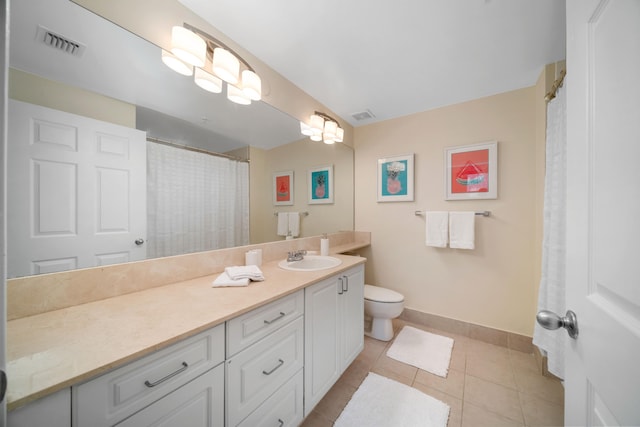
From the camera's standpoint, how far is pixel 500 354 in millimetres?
1813

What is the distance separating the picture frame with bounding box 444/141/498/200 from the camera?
6.31 feet

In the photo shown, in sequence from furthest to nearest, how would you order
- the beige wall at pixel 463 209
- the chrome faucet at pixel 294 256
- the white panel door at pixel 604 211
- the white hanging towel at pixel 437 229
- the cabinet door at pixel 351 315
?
the white hanging towel at pixel 437 229 < the beige wall at pixel 463 209 < the chrome faucet at pixel 294 256 < the cabinet door at pixel 351 315 < the white panel door at pixel 604 211

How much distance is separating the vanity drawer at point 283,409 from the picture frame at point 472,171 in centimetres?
200

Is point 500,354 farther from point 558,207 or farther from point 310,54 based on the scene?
point 310,54

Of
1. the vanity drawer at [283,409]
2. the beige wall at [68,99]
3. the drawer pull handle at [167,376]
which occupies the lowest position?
the vanity drawer at [283,409]

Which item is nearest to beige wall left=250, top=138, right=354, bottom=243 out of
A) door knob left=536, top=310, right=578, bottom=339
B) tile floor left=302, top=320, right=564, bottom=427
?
tile floor left=302, top=320, right=564, bottom=427

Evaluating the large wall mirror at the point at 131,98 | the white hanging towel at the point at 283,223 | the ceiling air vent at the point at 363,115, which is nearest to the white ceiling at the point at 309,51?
the large wall mirror at the point at 131,98

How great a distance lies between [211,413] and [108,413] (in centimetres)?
32

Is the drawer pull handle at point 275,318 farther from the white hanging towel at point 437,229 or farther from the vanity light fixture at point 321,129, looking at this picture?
the white hanging towel at point 437,229

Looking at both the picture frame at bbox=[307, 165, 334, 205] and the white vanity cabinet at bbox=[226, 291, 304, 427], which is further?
the picture frame at bbox=[307, 165, 334, 205]

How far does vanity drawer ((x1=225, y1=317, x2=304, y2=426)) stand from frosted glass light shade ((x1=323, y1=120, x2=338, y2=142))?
5.54 feet

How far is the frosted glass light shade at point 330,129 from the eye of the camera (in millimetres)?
2107

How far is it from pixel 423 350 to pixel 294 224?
5.16ft

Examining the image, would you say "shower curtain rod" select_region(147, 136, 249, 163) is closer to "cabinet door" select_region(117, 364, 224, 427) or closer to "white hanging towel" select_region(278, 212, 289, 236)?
"white hanging towel" select_region(278, 212, 289, 236)
